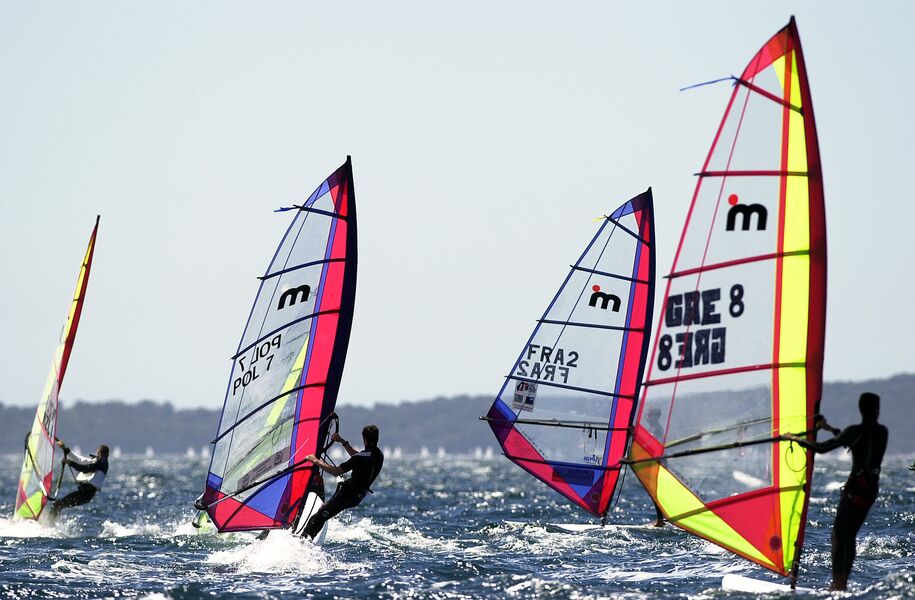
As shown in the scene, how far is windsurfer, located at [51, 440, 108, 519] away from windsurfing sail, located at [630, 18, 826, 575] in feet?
29.5

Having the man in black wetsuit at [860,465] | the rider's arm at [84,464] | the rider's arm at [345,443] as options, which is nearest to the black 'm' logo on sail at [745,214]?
the man in black wetsuit at [860,465]

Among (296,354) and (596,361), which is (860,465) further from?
(596,361)

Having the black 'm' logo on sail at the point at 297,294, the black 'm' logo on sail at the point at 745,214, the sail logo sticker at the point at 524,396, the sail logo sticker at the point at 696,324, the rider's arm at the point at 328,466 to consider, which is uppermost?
the black 'm' logo on sail at the point at 745,214

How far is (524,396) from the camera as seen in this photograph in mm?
16891

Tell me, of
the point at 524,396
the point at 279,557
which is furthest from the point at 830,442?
the point at 524,396

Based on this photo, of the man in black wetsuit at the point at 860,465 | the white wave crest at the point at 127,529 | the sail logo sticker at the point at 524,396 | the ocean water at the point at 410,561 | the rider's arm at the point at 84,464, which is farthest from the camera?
the sail logo sticker at the point at 524,396

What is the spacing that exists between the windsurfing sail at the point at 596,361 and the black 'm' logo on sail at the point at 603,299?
1cm

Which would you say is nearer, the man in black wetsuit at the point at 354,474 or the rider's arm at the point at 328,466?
the rider's arm at the point at 328,466

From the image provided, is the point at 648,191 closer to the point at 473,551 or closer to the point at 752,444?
the point at 473,551

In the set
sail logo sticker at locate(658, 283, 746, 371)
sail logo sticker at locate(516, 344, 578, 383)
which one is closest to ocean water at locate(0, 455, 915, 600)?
sail logo sticker at locate(658, 283, 746, 371)

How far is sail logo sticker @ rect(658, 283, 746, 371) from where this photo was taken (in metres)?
9.70

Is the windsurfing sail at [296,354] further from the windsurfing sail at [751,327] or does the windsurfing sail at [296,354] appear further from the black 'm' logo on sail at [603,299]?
the black 'm' logo on sail at [603,299]

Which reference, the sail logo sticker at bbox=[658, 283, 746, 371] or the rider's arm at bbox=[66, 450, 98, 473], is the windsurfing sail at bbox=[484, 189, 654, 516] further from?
the sail logo sticker at bbox=[658, 283, 746, 371]

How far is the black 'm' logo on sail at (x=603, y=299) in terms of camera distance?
16328 mm
